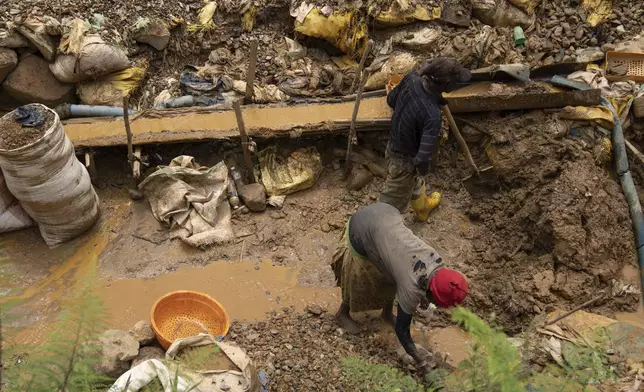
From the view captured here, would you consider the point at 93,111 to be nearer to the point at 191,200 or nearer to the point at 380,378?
the point at 191,200

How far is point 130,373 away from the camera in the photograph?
2.95 meters

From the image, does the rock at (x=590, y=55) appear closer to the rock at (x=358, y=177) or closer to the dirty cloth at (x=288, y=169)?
the rock at (x=358, y=177)

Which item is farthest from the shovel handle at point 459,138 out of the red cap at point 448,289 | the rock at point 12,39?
the rock at point 12,39

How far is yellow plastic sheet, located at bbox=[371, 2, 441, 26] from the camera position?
6219 millimetres

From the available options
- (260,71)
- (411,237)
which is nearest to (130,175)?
(260,71)

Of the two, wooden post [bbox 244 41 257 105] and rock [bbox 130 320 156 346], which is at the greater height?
wooden post [bbox 244 41 257 105]

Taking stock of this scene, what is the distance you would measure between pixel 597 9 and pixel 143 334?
6171 mm

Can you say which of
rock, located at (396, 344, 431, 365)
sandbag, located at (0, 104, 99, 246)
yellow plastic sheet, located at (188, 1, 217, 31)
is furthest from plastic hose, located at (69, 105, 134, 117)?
rock, located at (396, 344, 431, 365)

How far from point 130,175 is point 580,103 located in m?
4.71

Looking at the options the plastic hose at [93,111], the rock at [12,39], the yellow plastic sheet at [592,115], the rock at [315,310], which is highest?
the yellow plastic sheet at [592,115]

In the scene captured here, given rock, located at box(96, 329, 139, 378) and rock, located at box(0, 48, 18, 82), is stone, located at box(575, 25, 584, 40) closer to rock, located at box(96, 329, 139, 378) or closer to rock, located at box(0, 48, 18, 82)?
rock, located at box(96, 329, 139, 378)

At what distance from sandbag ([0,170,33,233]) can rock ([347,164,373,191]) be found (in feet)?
10.4

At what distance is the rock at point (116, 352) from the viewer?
344 cm

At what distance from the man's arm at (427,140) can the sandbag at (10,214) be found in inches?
143
